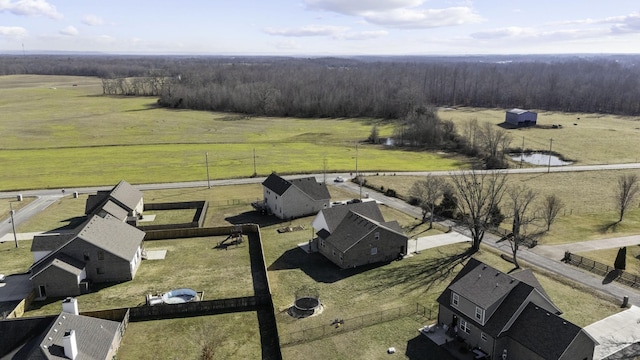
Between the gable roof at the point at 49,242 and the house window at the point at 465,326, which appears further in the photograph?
the gable roof at the point at 49,242

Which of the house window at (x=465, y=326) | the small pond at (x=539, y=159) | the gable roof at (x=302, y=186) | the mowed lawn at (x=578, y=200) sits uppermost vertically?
the gable roof at (x=302, y=186)

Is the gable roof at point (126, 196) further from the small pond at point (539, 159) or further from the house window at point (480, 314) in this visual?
the small pond at point (539, 159)

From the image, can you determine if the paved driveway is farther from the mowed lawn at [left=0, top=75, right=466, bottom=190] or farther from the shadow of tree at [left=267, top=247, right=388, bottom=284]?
the mowed lawn at [left=0, top=75, right=466, bottom=190]

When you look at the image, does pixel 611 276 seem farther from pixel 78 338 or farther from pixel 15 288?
pixel 15 288

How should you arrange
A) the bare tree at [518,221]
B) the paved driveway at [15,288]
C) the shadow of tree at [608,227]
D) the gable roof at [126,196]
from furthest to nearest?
1. the gable roof at [126,196]
2. the shadow of tree at [608,227]
3. the bare tree at [518,221]
4. the paved driveway at [15,288]

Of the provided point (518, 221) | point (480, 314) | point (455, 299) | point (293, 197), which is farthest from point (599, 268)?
point (293, 197)

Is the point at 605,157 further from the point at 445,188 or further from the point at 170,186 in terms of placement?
the point at 170,186

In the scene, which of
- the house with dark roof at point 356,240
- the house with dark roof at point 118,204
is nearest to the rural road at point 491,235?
the house with dark roof at point 118,204

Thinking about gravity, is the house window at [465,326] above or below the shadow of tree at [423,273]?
above
